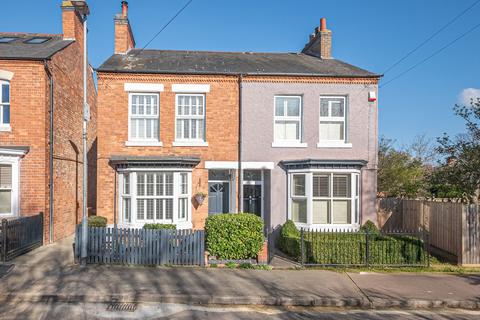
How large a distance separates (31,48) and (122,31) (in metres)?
3.63

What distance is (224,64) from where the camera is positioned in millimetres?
13703

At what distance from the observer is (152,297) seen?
7027 millimetres

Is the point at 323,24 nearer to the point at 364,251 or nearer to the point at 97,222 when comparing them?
the point at 364,251

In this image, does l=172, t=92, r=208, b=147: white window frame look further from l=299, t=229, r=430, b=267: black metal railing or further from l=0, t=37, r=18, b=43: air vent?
l=0, t=37, r=18, b=43: air vent

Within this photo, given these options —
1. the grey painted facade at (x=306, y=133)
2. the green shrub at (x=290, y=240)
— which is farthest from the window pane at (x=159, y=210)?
the green shrub at (x=290, y=240)

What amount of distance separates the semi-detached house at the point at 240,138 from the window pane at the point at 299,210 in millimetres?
41

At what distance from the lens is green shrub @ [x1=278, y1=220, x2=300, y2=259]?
1005 cm

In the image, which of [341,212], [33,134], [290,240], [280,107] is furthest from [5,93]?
[341,212]

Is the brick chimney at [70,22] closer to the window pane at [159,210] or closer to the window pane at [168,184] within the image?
the window pane at [168,184]

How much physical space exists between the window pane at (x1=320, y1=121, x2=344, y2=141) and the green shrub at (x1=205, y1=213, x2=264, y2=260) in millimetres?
5401

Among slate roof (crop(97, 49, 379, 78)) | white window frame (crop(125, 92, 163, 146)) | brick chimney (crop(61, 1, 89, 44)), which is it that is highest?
brick chimney (crop(61, 1, 89, 44))

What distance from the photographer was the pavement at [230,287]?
7.04 metres

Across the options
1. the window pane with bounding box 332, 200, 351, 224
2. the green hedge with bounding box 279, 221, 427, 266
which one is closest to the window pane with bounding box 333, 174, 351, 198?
the window pane with bounding box 332, 200, 351, 224

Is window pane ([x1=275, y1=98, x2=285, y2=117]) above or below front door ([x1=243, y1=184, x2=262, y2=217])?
above
